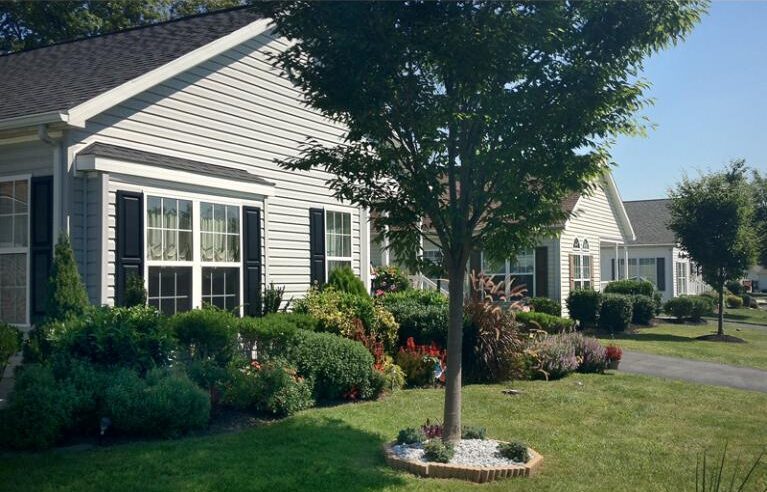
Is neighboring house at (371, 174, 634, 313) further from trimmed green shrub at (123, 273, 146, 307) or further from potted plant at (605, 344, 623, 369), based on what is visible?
trimmed green shrub at (123, 273, 146, 307)

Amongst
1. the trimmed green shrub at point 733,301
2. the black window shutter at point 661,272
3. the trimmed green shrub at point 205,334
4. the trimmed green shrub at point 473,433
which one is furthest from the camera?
the trimmed green shrub at point 733,301

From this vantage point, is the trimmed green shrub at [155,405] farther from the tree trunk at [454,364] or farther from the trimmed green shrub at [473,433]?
the trimmed green shrub at [473,433]

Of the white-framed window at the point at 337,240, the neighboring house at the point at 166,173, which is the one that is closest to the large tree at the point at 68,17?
the neighboring house at the point at 166,173

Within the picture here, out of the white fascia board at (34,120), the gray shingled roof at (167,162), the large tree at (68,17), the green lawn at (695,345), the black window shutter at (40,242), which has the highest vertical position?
the large tree at (68,17)

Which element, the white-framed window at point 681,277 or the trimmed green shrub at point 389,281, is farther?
the white-framed window at point 681,277

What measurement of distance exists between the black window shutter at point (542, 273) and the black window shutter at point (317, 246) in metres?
12.3

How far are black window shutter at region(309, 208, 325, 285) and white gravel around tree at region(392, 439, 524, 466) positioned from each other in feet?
21.8

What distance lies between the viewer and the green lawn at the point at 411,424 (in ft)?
19.8

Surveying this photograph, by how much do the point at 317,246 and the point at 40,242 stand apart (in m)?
5.45

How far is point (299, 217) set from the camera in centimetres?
1324

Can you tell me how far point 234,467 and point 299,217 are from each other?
7.37m

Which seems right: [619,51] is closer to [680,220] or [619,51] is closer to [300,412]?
[300,412]

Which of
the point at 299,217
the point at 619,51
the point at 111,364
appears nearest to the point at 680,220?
the point at 299,217

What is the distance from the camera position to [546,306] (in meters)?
22.8
